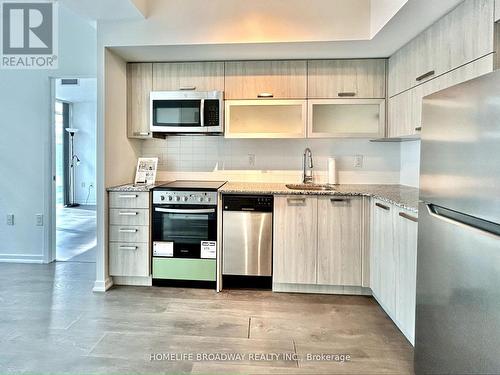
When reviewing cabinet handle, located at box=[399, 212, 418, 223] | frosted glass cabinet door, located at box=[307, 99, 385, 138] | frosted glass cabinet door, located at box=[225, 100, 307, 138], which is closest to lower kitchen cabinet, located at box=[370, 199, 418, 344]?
cabinet handle, located at box=[399, 212, 418, 223]

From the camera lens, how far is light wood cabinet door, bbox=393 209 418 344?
200 centimetres

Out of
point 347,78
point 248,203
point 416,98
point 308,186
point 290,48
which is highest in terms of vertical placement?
point 290,48

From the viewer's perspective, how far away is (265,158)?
3543mm

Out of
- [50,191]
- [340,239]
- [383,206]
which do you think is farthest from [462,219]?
[50,191]

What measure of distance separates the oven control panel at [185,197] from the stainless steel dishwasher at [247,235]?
0.12 metres

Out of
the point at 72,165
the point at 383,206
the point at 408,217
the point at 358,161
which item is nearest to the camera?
the point at 408,217

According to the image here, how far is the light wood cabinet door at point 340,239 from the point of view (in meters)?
2.85

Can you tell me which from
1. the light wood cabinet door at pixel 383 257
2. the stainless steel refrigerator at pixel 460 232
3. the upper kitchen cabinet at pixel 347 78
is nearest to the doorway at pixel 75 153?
the upper kitchen cabinet at pixel 347 78

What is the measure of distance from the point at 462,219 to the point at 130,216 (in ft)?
8.39

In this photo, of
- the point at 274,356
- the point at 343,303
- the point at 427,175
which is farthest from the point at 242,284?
the point at 427,175

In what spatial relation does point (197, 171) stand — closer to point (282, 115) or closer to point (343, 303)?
point (282, 115)

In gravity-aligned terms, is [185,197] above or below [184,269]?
above

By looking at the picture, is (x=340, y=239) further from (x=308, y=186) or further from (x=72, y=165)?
(x=72, y=165)

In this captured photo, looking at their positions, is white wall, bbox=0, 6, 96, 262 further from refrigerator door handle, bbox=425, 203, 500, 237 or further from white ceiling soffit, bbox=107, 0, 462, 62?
refrigerator door handle, bbox=425, 203, 500, 237
